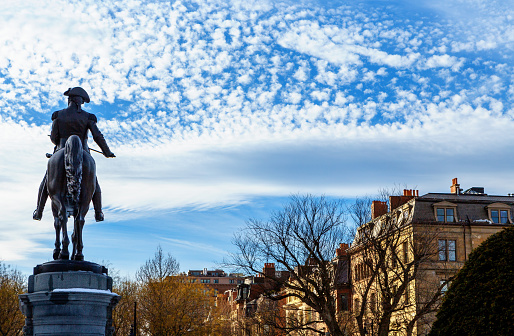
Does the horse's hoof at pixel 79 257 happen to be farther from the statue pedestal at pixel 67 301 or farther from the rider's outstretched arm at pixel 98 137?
the rider's outstretched arm at pixel 98 137

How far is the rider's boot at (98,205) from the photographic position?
1439 cm

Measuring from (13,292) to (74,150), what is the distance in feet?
174

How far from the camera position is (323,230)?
141ft

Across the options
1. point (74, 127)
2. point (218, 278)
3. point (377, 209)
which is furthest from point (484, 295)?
point (218, 278)

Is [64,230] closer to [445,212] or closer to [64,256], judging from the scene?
[64,256]

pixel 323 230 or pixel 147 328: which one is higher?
pixel 323 230

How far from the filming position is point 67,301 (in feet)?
41.0

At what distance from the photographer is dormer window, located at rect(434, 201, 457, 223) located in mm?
57491

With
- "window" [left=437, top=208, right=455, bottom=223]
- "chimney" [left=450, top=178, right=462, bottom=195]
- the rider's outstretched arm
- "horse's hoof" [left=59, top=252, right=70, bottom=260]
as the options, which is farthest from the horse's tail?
"chimney" [left=450, top=178, right=462, bottom=195]


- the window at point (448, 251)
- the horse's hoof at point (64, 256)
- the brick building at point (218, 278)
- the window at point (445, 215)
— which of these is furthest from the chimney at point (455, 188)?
the brick building at point (218, 278)

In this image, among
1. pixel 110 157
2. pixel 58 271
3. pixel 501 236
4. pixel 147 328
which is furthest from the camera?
pixel 147 328

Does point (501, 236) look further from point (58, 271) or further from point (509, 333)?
point (58, 271)

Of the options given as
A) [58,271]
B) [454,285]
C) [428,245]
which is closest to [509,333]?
[454,285]

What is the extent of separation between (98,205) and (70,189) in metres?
1.29
